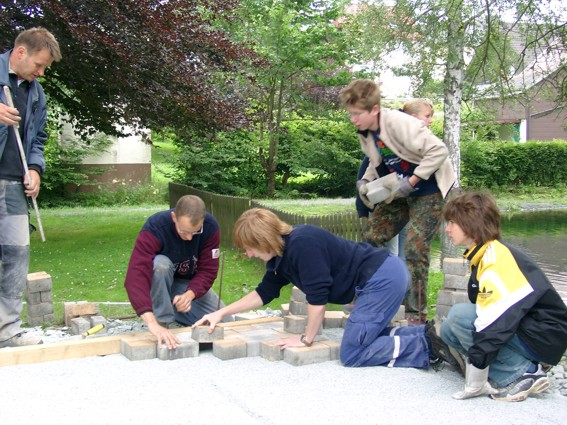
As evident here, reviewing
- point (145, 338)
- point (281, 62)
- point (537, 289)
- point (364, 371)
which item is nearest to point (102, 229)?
point (281, 62)

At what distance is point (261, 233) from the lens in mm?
3742

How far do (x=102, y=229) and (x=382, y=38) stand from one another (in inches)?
297

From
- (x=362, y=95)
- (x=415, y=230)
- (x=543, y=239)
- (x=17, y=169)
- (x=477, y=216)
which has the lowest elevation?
(x=543, y=239)

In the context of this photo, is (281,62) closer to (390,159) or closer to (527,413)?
(390,159)

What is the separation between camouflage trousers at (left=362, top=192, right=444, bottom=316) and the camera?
4.55m

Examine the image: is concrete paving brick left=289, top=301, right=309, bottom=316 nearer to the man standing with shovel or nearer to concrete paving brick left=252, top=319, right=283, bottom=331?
concrete paving brick left=252, top=319, right=283, bottom=331

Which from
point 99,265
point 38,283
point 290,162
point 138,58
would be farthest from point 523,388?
point 290,162

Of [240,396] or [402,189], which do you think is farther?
[402,189]

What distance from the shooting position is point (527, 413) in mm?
3127

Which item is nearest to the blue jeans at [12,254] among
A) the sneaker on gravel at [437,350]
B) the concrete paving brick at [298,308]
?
the concrete paving brick at [298,308]

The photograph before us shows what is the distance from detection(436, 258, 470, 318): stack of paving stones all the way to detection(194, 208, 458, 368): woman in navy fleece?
2.50ft

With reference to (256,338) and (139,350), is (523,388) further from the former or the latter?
→ (139,350)

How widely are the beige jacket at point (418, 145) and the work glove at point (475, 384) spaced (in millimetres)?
1521

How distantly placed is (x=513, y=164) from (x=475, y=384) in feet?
70.1
